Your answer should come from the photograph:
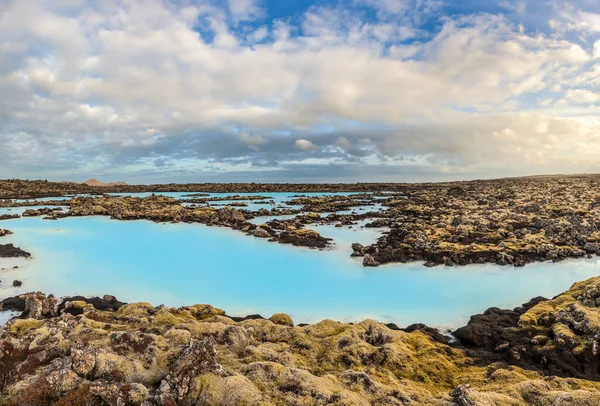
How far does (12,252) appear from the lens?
23672 millimetres

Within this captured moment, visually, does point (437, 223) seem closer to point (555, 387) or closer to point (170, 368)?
point (555, 387)

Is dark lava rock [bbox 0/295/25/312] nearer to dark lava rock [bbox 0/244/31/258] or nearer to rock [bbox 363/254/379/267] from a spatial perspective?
dark lava rock [bbox 0/244/31/258]

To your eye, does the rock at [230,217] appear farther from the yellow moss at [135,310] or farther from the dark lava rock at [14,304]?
the yellow moss at [135,310]

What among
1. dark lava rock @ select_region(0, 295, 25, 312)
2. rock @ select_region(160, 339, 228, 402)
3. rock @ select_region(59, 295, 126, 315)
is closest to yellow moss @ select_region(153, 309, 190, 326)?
rock @ select_region(160, 339, 228, 402)

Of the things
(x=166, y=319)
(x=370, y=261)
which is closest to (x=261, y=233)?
(x=370, y=261)

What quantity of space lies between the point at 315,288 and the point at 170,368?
12219 millimetres

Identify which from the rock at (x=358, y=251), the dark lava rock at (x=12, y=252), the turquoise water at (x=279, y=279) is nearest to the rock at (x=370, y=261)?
the turquoise water at (x=279, y=279)

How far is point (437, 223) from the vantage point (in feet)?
115

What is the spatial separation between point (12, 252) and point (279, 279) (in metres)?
19.5

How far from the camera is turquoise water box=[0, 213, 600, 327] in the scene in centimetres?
1598

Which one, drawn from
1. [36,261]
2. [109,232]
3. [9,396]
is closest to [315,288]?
[9,396]

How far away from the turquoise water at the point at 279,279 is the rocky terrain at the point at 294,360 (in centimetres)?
316

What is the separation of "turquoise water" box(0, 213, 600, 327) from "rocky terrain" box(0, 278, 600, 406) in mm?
3161

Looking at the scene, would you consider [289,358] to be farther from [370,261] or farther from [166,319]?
[370,261]
